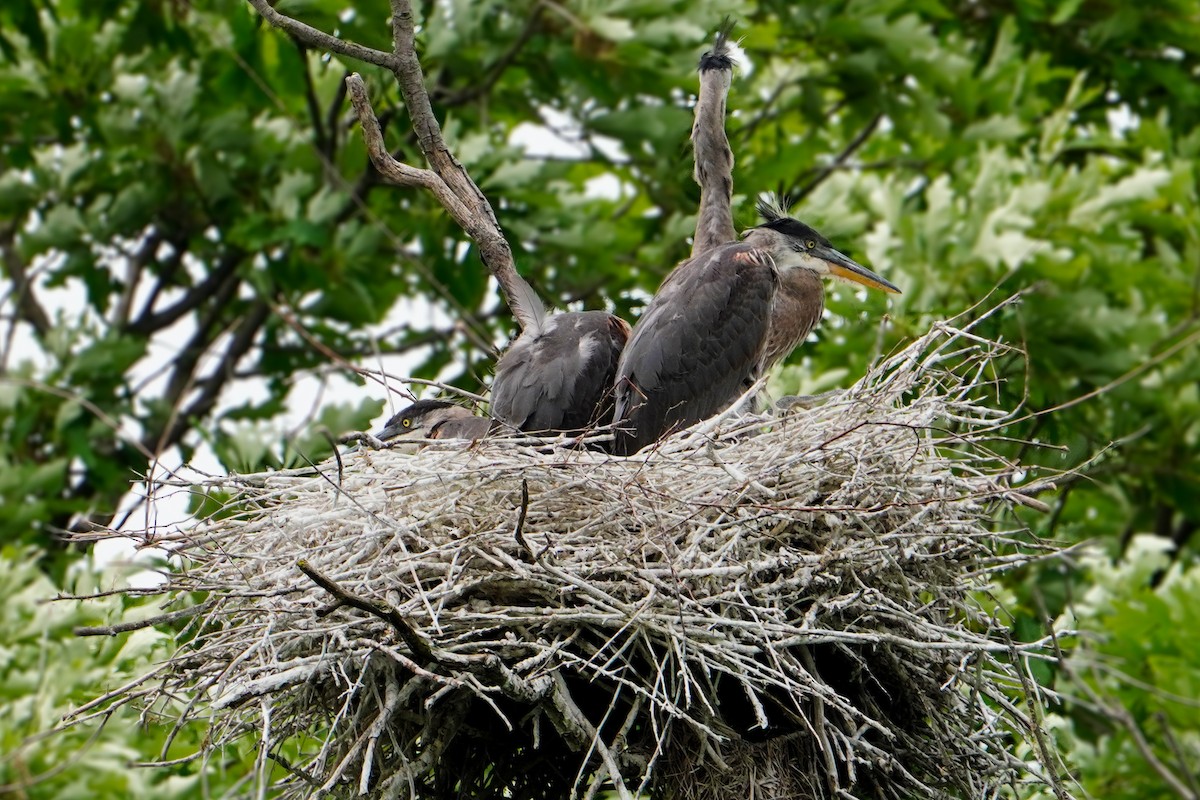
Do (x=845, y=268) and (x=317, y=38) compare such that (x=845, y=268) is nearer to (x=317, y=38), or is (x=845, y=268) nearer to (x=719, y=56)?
(x=719, y=56)

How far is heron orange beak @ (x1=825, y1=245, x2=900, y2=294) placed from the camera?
5.00m

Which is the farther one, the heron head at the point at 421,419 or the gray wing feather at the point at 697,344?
the heron head at the point at 421,419

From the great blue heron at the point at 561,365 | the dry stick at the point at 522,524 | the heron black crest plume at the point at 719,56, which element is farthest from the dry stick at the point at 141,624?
the heron black crest plume at the point at 719,56

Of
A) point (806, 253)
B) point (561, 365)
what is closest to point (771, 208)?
point (806, 253)

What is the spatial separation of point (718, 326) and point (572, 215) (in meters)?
2.71

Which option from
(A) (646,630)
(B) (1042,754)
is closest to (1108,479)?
(B) (1042,754)

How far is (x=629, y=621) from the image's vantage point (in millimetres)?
2949

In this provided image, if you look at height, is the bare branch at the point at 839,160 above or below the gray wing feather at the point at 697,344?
above

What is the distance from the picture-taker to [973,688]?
3.30 m

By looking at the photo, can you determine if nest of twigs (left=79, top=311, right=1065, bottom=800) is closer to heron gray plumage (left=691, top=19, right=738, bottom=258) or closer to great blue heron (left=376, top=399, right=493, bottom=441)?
great blue heron (left=376, top=399, right=493, bottom=441)

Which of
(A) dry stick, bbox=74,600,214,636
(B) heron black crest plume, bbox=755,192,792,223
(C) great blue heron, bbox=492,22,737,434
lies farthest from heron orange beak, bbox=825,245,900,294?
(A) dry stick, bbox=74,600,214,636

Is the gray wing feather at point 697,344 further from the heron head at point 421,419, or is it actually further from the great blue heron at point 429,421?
the heron head at point 421,419

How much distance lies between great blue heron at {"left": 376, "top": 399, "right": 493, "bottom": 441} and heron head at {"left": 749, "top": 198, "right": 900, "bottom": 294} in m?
1.14

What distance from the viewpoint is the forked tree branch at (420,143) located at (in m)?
3.67
